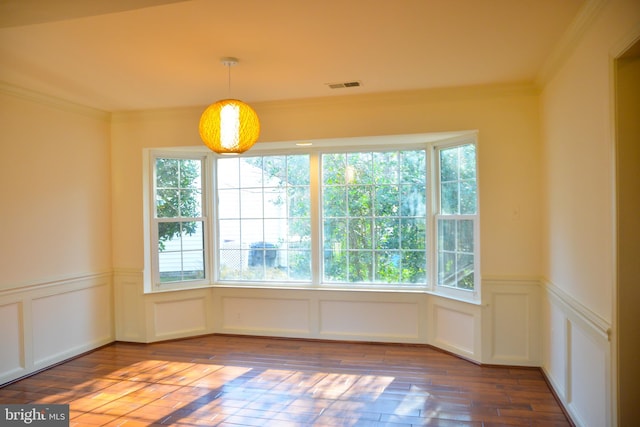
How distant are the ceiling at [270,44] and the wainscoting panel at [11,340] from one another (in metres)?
2.00

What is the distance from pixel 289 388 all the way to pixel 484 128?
9.65 ft

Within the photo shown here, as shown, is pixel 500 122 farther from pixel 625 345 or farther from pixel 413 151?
pixel 625 345

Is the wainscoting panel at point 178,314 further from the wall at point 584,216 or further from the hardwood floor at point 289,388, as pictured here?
the wall at point 584,216

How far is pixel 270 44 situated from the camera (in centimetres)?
291

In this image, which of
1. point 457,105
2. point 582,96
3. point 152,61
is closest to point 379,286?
point 457,105

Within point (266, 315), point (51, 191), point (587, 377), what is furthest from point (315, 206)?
point (587, 377)

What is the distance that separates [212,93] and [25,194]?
1943 millimetres

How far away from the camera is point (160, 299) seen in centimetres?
485

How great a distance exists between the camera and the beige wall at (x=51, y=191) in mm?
3740

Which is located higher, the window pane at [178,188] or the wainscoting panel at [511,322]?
the window pane at [178,188]

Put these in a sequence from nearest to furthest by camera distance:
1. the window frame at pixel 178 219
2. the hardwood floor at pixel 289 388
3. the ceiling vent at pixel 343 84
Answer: the hardwood floor at pixel 289 388, the ceiling vent at pixel 343 84, the window frame at pixel 178 219

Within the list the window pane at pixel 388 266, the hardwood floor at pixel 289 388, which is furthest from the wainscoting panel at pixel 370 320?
the window pane at pixel 388 266

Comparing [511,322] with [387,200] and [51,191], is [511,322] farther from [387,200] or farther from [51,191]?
[51,191]

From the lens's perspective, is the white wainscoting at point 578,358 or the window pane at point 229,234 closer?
the white wainscoting at point 578,358
